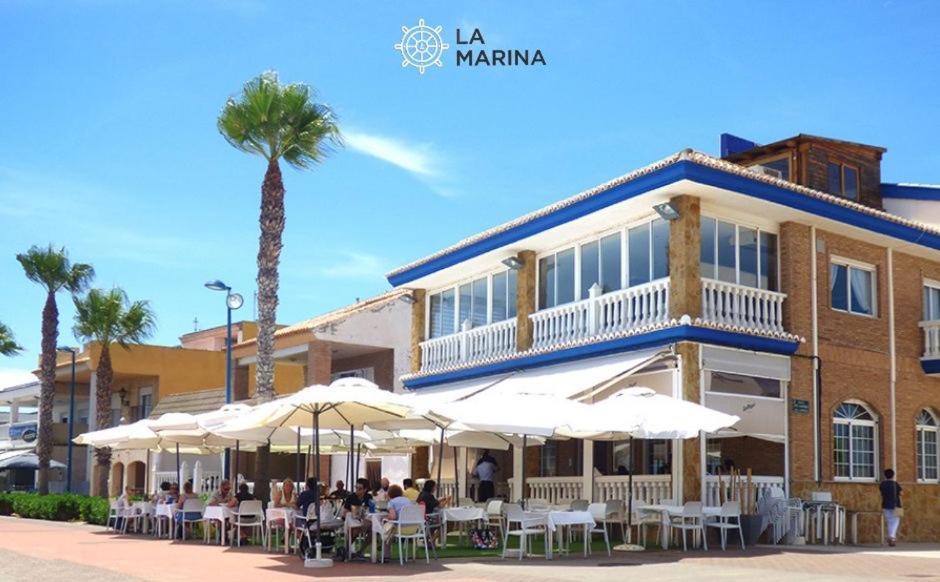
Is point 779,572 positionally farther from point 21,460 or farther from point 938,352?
point 21,460

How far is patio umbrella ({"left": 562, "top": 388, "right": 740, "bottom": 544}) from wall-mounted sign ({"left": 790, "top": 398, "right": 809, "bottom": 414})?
426cm

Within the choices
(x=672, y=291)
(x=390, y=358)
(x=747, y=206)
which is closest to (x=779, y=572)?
(x=672, y=291)

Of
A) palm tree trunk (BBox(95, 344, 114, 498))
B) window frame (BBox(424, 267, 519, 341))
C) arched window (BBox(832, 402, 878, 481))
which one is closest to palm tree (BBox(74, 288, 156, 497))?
palm tree trunk (BBox(95, 344, 114, 498))

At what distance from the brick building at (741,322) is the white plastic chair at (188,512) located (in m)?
7.00

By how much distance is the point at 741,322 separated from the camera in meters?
21.7

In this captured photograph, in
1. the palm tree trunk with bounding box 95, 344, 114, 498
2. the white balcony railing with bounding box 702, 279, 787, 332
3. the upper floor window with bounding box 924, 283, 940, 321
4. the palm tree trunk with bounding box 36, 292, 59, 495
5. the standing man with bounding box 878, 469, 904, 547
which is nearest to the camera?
the white balcony railing with bounding box 702, 279, 787, 332

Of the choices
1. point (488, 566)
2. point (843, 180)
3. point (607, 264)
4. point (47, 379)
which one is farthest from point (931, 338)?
point (47, 379)

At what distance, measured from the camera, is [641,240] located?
22.9 metres

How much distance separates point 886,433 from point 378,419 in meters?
11.6

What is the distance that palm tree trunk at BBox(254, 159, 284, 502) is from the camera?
25203 millimetres

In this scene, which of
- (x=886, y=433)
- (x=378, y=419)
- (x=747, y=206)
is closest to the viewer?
A: (x=378, y=419)

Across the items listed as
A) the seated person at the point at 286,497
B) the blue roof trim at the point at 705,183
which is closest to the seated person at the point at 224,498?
the seated person at the point at 286,497

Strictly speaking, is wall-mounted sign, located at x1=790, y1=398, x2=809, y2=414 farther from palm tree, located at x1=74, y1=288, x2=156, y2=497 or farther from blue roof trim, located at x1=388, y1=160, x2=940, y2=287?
palm tree, located at x1=74, y1=288, x2=156, y2=497

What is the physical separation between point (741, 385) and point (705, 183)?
3939 mm
